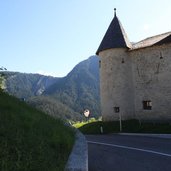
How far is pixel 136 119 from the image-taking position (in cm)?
3350

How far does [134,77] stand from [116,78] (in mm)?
1921

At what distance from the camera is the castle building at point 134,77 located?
3167 cm

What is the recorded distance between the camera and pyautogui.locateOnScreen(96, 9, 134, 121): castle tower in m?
34.5

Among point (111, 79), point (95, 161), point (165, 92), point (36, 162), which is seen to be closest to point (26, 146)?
point (36, 162)

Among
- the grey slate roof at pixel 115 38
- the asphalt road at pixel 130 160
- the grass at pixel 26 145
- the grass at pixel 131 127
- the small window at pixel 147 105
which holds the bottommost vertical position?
the asphalt road at pixel 130 160

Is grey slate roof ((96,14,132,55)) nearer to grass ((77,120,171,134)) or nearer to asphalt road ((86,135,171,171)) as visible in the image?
grass ((77,120,171,134))

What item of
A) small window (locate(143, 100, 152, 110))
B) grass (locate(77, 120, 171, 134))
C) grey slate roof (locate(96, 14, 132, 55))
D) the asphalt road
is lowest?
the asphalt road

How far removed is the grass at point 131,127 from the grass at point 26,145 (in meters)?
18.9

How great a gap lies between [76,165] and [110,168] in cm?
440

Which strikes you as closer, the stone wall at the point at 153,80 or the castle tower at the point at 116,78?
the stone wall at the point at 153,80

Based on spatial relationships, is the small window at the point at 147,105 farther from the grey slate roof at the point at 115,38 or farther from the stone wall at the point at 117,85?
the grey slate roof at the point at 115,38

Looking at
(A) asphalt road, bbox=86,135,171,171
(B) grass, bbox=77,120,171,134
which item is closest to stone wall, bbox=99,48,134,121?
(B) grass, bbox=77,120,171,134

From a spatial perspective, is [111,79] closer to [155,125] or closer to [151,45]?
[151,45]

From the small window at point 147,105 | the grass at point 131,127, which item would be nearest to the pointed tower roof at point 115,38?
the small window at point 147,105
